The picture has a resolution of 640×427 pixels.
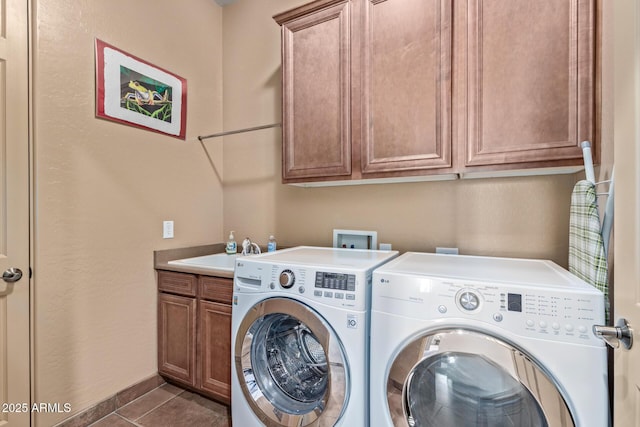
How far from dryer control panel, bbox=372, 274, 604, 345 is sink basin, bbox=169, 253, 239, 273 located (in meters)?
1.17

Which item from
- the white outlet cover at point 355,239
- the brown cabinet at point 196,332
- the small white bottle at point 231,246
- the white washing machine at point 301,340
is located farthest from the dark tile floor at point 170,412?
the white outlet cover at point 355,239

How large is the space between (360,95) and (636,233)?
4.25 feet

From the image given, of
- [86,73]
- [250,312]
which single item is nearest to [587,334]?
[250,312]

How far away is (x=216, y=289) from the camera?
1746 mm

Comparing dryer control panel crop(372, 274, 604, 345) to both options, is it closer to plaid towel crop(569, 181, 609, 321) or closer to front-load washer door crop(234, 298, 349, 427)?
plaid towel crop(569, 181, 609, 321)

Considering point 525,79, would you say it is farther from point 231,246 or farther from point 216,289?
point 231,246

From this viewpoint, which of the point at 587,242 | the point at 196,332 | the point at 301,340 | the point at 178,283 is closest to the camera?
the point at 587,242

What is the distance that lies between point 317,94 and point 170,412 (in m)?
2.12

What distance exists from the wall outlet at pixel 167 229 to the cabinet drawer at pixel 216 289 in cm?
52

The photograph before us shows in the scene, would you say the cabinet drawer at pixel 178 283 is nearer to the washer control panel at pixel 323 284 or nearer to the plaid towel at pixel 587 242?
the washer control panel at pixel 323 284

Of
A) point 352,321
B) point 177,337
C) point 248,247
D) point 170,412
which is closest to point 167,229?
point 248,247

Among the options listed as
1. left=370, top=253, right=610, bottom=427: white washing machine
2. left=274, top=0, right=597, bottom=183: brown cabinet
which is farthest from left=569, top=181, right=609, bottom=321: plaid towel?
left=274, top=0, right=597, bottom=183: brown cabinet

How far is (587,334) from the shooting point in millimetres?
847

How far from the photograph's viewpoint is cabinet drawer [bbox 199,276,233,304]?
1.71 m
